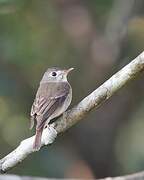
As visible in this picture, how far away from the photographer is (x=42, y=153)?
6371mm

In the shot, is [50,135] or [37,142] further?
[50,135]

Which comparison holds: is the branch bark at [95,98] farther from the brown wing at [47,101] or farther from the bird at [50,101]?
the brown wing at [47,101]

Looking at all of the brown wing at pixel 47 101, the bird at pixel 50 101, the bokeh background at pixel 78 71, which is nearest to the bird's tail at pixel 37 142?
the bird at pixel 50 101

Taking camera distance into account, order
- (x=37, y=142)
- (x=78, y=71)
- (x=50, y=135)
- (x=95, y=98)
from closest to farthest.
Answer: (x=95, y=98), (x=37, y=142), (x=50, y=135), (x=78, y=71)

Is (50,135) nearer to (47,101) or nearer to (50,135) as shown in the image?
(50,135)

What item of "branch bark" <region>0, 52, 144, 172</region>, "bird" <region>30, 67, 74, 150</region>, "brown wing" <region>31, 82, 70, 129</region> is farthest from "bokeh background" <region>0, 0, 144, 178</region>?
"branch bark" <region>0, 52, 144, 172</region>

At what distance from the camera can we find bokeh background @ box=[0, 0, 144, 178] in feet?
21.0

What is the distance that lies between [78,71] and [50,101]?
204cm

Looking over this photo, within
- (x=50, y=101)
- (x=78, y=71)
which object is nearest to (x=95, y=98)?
(x=50, y=101)

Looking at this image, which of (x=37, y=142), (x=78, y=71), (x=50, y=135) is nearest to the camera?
(x=37, y=142)

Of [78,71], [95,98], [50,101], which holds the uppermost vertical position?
[95,98]

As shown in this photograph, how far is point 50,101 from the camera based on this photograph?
496cm

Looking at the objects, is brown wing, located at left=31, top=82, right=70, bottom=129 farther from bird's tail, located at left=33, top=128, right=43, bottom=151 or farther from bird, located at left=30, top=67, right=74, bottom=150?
bird's tail, located at left=33, top=128, right=43, bottom=151

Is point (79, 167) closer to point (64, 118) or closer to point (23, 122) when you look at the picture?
point (23, 122)
